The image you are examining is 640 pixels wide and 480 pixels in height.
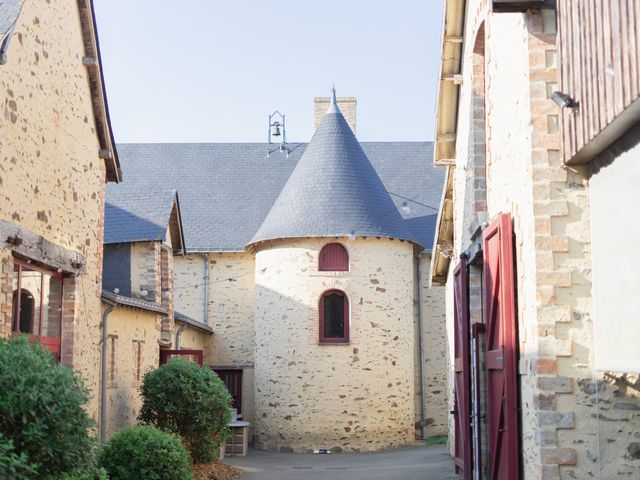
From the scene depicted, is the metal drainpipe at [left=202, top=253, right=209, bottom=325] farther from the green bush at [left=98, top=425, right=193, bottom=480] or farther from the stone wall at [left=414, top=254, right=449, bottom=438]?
the green bush at [left=98, top=425, right=193, bottom=480]

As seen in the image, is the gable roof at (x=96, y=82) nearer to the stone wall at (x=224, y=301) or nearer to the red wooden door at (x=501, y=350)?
the red wooden door at (x=501, y=350)

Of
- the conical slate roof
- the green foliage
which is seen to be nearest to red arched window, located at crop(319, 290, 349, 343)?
the conical slate roof

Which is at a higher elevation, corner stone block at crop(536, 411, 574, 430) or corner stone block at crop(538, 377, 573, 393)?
corner stone block at crop(538, 377, 573, 393)

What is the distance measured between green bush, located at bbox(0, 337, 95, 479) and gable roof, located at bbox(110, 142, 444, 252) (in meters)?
20.2

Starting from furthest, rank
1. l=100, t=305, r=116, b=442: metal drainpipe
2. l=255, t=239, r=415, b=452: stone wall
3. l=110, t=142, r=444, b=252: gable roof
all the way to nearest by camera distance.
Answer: l=110, t=142, r=444, b=252: gable roof, l=255, t=239, r=415, b=452: stone wall, l=100, t=305, r=116, b=442: metal drainpipe

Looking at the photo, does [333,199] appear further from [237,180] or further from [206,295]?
[237,180]

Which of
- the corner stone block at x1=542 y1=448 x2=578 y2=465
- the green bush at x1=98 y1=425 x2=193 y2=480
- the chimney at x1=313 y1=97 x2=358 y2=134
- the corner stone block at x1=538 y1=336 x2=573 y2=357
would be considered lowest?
the green bush at x1=98 y1=425 x2=193 y2=480

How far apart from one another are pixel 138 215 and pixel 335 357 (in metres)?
6.91

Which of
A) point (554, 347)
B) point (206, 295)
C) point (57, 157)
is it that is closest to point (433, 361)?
point (206, 295)

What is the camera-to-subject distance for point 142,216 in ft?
68.6

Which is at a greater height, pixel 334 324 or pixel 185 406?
pixel 334 324

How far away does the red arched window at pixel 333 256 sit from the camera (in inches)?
980

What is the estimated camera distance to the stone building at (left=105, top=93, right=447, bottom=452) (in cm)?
2439

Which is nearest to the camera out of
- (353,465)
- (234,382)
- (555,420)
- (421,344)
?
(555,420)
